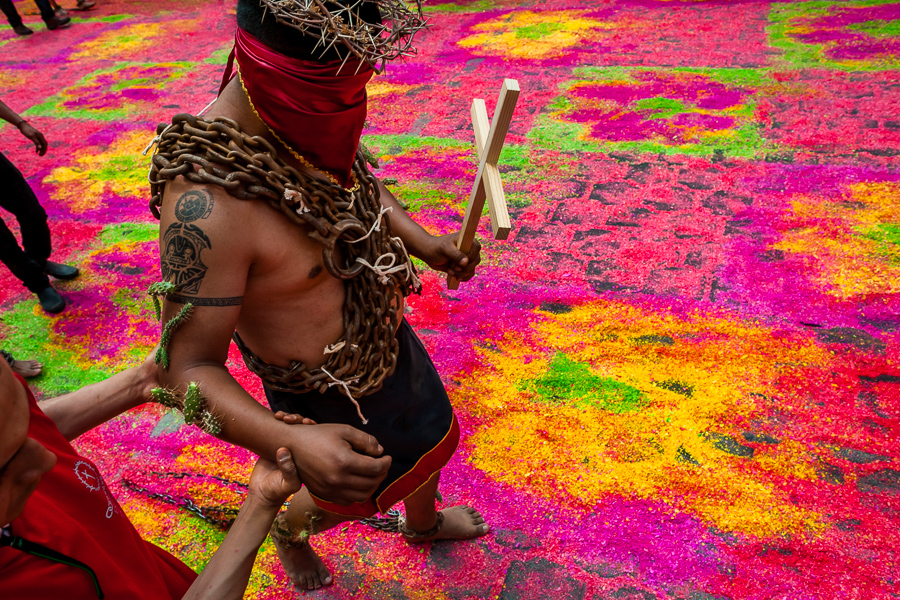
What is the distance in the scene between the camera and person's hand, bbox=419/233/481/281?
2.37 m

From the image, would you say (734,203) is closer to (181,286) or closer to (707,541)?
(707,541)

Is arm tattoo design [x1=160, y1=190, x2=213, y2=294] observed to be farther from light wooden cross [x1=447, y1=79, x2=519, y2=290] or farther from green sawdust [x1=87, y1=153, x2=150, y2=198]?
green sawdust [x1=87, y1=153, x2=150, y2=198]

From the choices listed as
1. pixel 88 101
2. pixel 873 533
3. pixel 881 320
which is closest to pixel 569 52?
pixel 881 320

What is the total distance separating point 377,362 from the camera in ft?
6.61

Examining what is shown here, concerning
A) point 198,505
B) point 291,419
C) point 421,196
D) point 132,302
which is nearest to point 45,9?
point 132,302

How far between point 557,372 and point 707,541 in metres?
1.10

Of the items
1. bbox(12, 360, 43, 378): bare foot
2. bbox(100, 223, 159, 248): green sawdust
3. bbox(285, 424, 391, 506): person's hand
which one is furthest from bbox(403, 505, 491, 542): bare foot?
bbox(100, 223, 159, 248): green sawdust

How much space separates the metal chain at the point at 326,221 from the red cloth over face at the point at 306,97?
7cm

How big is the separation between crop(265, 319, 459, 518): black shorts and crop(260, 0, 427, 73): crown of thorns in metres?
0.95

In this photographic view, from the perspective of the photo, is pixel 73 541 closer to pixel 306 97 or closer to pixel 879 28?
pixel 306 97

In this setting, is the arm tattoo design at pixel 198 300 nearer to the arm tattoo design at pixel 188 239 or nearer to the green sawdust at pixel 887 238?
the arm tattoo design at pixel 188 239

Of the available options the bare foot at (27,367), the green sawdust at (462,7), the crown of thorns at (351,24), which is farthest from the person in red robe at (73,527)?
the green sawdust at (462,7)

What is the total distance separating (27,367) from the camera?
11.8ft

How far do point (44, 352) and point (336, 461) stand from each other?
123 inches
